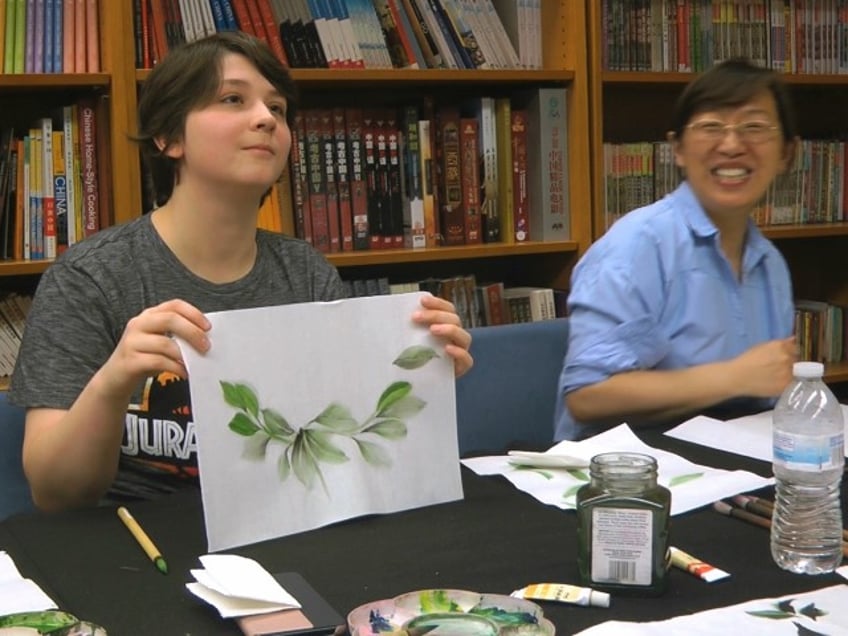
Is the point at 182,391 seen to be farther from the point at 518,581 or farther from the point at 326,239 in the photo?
the point at 326,239

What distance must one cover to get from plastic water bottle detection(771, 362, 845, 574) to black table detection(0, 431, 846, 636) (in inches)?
0.8

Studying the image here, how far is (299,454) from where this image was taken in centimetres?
108

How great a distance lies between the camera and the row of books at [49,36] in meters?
2.12

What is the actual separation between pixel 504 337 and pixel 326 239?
78 cm

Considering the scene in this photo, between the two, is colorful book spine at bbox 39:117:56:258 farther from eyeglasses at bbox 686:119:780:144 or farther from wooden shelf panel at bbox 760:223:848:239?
wooden shelf panel at bbox 760:223:848:239

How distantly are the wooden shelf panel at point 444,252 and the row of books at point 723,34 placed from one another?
1.52ft

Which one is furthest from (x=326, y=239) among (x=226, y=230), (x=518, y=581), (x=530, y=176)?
(x=518, y=581)

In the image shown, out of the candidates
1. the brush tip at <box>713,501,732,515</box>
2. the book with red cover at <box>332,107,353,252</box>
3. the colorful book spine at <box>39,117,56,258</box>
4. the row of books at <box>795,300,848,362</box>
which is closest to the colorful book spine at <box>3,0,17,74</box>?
the colorful book spine at <box>39,117,56,258</box>

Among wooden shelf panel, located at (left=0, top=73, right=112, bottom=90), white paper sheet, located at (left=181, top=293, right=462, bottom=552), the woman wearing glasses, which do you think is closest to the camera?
white paper sheet, located at (left=181, top=293, right=462, bottom=552)

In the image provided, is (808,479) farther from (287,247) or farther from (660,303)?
(287,247)

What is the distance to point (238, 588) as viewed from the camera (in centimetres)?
87

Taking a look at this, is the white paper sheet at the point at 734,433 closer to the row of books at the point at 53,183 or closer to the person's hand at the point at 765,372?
the person's hand at the point at 765,372

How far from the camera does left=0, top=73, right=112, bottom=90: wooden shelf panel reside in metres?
2.08

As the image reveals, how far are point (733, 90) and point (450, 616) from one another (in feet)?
3.82
